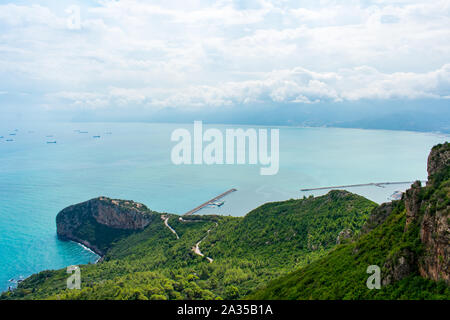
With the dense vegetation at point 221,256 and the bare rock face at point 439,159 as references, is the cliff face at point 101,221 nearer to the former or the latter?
the dense vegetation at point 221,256

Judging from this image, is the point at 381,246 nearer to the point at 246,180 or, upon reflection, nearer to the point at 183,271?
the point at 183,271

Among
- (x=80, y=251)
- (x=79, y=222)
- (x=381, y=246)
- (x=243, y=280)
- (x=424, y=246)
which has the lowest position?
(x=80, y=251)

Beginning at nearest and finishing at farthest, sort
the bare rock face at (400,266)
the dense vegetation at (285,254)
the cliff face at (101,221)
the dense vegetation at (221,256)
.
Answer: the bare rock face at (400,266), the dense vegetation at (285,254), the dense vegetation at (221,256), the cliff face at (101,221)

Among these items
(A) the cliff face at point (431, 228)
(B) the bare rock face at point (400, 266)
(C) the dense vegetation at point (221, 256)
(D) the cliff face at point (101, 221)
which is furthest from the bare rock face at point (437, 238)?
(D) the cliff face at point (101, 221)
